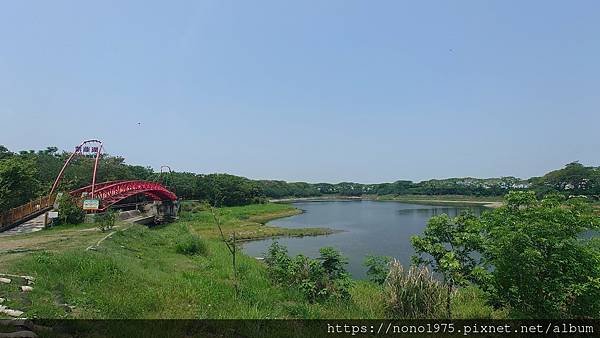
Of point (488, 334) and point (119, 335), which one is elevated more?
point (119, 335)

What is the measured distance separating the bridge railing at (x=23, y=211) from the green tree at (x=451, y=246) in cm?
2262

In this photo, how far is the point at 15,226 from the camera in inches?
918

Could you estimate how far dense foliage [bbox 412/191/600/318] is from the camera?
7.45 m

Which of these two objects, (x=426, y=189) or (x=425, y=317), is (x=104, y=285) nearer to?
(x=425, y=317)

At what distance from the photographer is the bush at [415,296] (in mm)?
9297

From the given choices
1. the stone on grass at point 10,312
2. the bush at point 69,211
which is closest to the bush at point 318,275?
the stone on grass at point 10,312

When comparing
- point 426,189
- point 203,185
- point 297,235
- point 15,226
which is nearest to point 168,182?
point 203,185

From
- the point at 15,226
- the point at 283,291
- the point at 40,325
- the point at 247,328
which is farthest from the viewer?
the point at 15,226

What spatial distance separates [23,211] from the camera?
24.8 metres

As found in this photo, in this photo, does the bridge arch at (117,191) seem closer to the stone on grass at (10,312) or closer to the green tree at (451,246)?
Result: the stone on grass at (10,312)

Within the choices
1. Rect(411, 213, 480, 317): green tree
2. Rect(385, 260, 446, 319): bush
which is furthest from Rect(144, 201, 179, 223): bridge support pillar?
Rect(411, 213, 480, 317): green tree

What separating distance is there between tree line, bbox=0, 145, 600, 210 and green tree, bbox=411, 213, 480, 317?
1.41 m

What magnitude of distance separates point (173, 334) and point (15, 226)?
22551 mm

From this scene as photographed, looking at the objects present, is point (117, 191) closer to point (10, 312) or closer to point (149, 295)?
point (149, 295)
